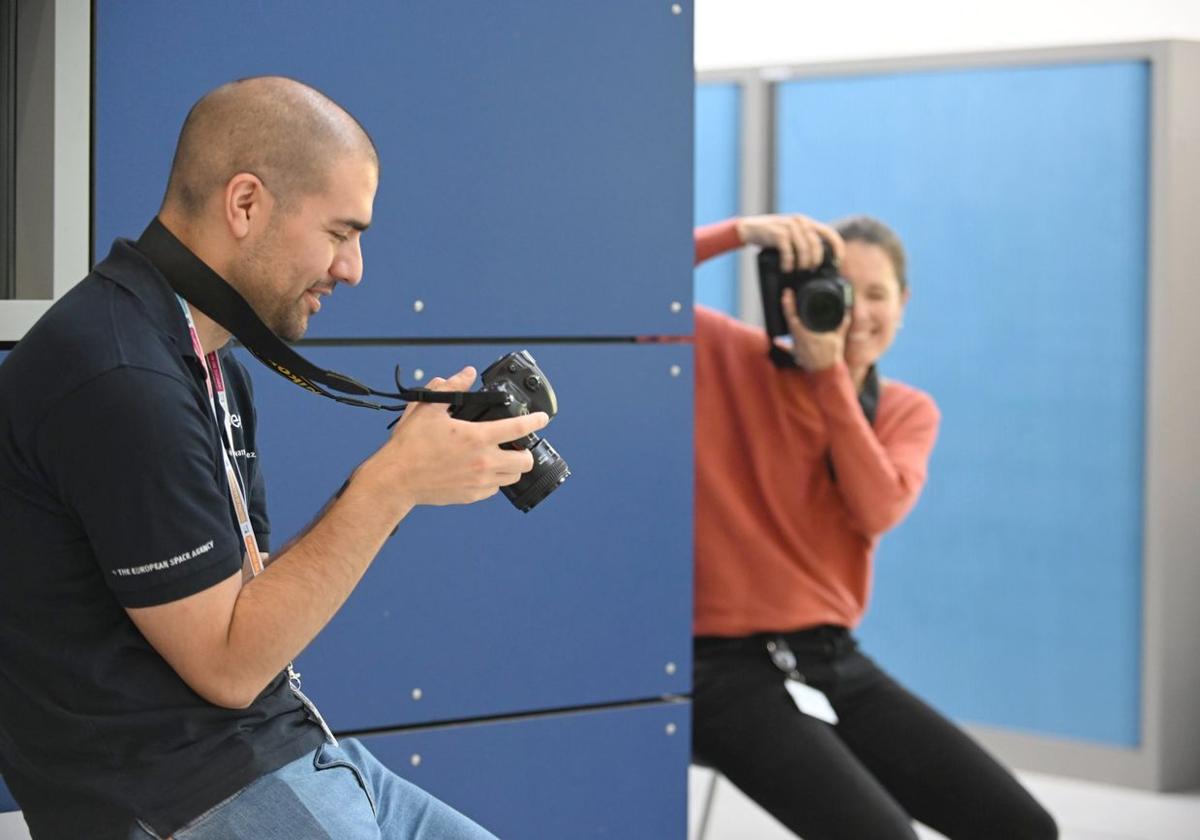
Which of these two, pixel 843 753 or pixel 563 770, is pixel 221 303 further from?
pixel 843 753

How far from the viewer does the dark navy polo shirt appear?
138 centimetres

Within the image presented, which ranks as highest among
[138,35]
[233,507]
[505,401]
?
[138,35]

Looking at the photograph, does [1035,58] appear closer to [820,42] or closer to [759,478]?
[820,42]

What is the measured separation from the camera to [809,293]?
2.69 metres

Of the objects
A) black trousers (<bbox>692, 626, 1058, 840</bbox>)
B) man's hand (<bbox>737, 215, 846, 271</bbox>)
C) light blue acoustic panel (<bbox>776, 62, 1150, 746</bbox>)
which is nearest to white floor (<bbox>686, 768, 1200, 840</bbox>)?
light blue acoustic panel (<bbox>776, 62, 1150, 746</bbox>)

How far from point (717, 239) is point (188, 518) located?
1.59 metres

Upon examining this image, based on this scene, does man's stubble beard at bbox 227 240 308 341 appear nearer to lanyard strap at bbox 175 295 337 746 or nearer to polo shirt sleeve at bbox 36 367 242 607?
lanyard strap at bbox 175 295 337 746

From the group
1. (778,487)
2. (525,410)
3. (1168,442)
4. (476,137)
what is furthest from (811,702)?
(1168,442)

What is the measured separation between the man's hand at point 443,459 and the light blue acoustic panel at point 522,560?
588 millimetres

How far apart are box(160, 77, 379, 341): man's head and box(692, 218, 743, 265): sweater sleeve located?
1.27 m

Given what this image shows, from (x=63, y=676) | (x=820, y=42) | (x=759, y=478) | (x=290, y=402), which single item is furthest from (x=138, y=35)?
(x=820, y=42)

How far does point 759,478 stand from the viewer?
2.79 m

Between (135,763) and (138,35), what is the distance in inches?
37.1

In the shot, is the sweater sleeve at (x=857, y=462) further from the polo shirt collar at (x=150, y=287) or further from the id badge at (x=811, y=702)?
the polo shirt collar at (x=150, y=287)
